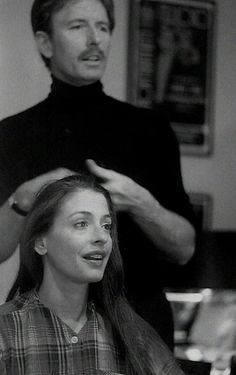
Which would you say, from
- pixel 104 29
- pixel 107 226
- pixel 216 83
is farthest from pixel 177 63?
pixel 107 226

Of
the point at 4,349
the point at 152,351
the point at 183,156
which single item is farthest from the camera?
the point at 183,156

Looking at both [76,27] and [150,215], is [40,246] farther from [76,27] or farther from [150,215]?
[76,27]

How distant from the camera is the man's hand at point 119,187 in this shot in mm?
1740

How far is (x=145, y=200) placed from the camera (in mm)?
1777

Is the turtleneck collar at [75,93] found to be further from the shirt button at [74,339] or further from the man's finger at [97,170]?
the shirt button at [74,339]

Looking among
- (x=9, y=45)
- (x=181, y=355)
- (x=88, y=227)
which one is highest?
(x=9, y=45)

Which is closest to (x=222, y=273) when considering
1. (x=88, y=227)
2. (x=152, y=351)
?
(x=152, y=351)

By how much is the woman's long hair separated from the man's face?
0.29m

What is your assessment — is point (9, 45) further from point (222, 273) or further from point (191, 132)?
point (222, 273)

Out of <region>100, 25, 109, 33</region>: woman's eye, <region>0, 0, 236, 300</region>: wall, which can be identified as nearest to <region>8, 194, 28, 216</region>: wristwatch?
<region>0, 0, 236, 300</region>: wall

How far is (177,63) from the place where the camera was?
1.87 m

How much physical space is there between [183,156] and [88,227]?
0.38 metres

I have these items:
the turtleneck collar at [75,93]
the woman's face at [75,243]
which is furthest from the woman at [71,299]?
the turtleneck collar at [75,93]

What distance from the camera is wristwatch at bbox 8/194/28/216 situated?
5.49 feet
